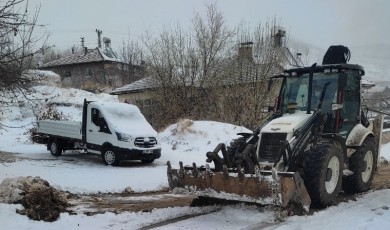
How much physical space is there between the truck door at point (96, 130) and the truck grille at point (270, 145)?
26.4 ft

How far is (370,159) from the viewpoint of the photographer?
31.5 feet

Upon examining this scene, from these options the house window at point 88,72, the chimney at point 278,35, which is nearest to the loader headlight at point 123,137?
the chimney at point 278,35

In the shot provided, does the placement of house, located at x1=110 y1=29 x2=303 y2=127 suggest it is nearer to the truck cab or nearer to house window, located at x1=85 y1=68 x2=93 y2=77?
the truck cab

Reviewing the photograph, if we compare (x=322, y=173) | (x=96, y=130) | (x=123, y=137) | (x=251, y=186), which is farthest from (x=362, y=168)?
(x=96, y=130)

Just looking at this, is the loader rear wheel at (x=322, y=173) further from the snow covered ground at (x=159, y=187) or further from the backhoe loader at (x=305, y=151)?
the snow covered ground at (x=159, y=187)

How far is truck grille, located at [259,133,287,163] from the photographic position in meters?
8.09

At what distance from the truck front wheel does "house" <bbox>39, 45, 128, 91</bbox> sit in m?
38.7

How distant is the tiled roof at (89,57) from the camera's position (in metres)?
57.1

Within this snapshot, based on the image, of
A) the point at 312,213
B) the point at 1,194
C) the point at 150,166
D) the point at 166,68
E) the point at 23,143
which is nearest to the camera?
the point at 312,213

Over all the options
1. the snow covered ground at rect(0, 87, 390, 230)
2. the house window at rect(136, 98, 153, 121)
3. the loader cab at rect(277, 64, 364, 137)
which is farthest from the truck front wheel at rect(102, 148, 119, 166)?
the house window at rect(136, 98, 153, 121)

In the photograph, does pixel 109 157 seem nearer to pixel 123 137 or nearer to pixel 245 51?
pixel 123 137

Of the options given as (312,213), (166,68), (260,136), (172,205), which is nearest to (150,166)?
(172,205)

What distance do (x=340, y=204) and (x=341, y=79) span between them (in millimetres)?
2339

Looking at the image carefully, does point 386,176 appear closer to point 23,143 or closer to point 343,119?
point 343,119
